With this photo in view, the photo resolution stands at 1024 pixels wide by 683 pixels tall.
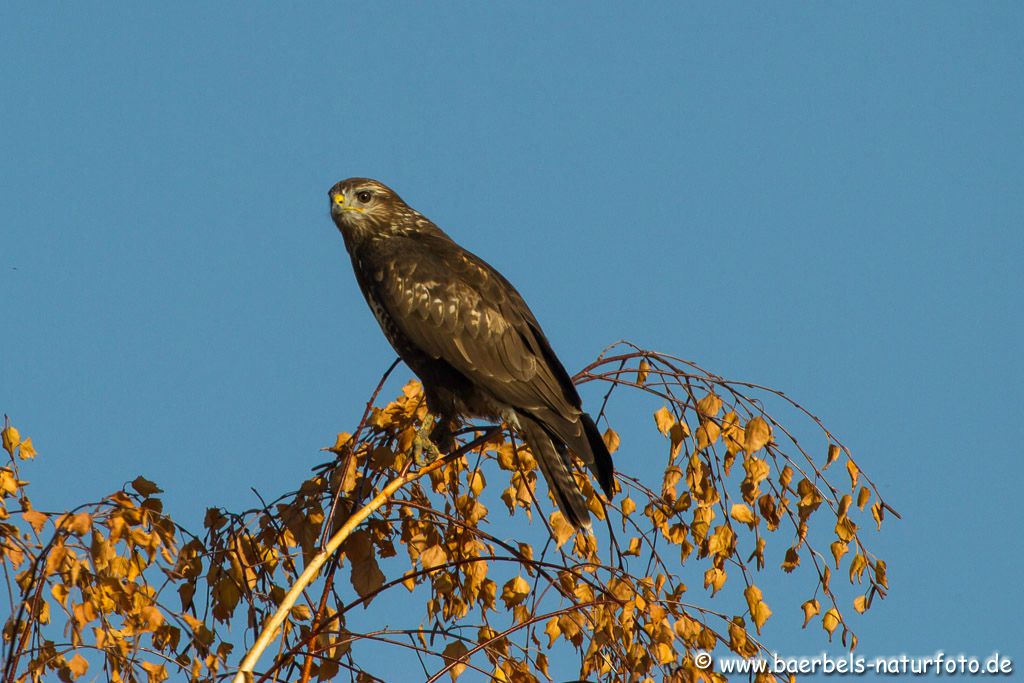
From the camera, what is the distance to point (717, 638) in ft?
11.7

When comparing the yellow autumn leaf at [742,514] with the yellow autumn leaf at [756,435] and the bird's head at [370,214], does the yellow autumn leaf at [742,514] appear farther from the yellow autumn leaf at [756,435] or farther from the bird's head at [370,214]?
the bird's head at [370,214]

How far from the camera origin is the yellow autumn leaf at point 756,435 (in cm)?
372

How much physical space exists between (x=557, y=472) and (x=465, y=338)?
1.18 meters

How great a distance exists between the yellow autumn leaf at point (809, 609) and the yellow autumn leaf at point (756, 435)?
0.52m

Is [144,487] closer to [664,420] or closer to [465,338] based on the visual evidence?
[664,420]

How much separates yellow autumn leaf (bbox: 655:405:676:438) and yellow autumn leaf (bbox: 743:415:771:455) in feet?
0.90

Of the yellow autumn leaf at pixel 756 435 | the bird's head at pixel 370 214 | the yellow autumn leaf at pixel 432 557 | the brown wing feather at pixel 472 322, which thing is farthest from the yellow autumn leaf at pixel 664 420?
the bird's head at pixel 370 214

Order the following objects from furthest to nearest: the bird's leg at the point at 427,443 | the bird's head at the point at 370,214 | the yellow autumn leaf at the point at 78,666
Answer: the bird's head at the point at 370,214, the bird's leg at the point at 427,443, the yellow autumn leaf at the point at 78,666

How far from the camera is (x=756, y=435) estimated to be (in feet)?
12.2

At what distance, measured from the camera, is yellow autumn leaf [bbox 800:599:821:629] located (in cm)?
381

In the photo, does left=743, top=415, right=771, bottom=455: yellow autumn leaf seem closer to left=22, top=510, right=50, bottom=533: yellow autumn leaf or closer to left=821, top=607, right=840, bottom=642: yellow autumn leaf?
left=821, top=607, right=840, bottom=642: yellow autumn leaf

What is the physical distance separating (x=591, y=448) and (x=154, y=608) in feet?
7.16

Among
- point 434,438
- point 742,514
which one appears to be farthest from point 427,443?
point 742,514

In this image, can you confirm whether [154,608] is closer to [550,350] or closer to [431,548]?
[431,548]
